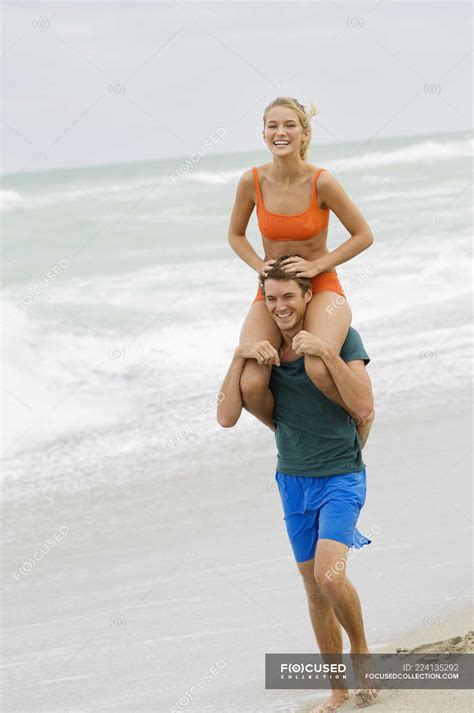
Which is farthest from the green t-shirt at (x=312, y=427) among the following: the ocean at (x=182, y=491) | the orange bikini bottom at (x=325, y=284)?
the ocean at (x=182, y=491)

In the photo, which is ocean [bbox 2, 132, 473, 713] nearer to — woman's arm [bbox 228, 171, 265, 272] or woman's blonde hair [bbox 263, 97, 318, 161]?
woman's arm [bbox 228, 171, 265, 272]

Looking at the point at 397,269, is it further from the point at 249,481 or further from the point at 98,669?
the point at 98,669

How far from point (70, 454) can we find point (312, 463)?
480 centimetres

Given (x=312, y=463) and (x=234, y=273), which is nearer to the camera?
(x=312, y=463)

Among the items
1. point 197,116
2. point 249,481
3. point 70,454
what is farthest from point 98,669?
point 197,116

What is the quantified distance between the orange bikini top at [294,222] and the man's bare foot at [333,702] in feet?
6.07

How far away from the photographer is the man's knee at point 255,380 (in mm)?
4312

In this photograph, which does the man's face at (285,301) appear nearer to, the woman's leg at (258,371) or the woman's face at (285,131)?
the woman's leg at (258,371)

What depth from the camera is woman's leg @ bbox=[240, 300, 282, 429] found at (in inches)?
170

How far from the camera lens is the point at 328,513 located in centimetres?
418

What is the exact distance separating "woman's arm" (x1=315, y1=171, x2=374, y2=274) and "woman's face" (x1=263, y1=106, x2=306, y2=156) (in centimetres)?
17

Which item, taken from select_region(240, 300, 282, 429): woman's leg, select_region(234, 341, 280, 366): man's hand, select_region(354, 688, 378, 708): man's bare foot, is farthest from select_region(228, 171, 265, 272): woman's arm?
select_region(354, 688, 378, 708): man's bare foot

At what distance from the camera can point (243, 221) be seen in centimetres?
483

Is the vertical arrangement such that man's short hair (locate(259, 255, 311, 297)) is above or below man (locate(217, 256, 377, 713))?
above
